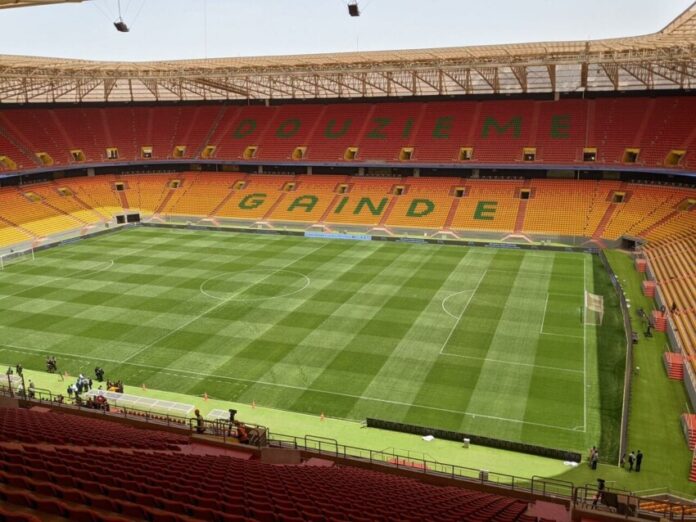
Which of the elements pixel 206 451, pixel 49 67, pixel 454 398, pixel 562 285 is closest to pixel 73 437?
pixel 206 451

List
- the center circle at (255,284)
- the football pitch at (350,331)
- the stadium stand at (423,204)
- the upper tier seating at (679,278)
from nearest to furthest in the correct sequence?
the football pitch at (350,331) < the upper tier seating at (679,278) < the center circle at (255,284) < the stadium stand at (423,204)

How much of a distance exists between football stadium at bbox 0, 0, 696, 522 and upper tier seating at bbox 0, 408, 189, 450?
6.2 inches

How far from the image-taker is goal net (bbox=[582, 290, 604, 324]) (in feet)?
114

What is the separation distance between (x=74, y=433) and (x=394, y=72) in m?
49.0

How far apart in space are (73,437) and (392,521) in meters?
8.78

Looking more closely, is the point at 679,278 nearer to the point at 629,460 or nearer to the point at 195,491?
the point at 629,460

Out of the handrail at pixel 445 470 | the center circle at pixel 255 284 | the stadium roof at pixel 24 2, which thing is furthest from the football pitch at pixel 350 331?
the stadium roof at pixel 24 2

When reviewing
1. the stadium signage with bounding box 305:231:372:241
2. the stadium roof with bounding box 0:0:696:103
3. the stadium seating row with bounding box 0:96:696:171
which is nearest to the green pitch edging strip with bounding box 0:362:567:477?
the stadium signage with bounding box 305:231:372:241

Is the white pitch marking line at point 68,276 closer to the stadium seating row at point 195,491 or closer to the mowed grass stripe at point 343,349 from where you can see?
the mowed grass stripe at point 343,349

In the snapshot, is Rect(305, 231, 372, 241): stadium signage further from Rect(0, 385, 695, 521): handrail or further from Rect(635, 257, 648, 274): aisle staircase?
Rect(0, 385, 695, 521): handrail

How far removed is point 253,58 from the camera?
5769 centimetres

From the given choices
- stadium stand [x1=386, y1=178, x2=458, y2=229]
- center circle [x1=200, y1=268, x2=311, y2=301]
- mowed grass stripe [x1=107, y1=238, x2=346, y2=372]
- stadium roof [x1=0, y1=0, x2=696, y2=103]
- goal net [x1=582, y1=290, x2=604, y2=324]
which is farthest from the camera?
stadium stand [x1=386, y1=178, x2=458, y2=229]

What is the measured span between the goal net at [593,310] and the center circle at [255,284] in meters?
18.1

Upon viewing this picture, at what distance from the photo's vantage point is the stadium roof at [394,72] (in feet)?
156
